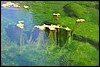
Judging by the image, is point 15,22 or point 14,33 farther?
point 15,22

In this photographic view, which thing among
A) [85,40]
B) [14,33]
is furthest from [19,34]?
[85,40]

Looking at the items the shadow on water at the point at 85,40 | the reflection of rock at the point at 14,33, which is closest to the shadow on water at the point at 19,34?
the reflection of rock at the point at 14,33

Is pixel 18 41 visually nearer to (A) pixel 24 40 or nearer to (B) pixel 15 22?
(A) pixel 24 40

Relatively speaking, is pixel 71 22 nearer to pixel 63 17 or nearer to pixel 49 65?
pixel 63 17

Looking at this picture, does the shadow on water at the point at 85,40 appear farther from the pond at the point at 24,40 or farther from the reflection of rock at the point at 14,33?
the reflection of rock at the point at 14,33

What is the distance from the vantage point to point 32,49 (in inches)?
79.4

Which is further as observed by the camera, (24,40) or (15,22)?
(15,22)

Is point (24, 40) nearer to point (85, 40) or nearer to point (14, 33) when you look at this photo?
point (14, 33)

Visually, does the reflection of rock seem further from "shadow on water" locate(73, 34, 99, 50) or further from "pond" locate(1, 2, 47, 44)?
"shadow on water" locate(73, 34, 99, 50)

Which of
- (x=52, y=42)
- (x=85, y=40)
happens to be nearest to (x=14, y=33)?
(x=52, y=42)

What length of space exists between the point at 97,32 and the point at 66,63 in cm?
40

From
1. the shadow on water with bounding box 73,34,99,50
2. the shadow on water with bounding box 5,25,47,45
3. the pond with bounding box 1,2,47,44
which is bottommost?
the shadow on water with bounding box 73,34,99,50

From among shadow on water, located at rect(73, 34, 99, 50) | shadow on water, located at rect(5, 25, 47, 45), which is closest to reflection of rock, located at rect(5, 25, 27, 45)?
shadow on water, located at rect(5, 25, 47, 45)

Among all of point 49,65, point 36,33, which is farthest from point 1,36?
point 49,65
